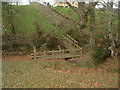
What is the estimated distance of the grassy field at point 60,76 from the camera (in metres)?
11.5

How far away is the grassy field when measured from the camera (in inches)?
452

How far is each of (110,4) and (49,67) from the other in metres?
7.53

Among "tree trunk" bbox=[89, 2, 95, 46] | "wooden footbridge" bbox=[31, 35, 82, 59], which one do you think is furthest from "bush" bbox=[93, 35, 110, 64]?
"wooden footbridge" bbox=[31, 35, 82, 59]

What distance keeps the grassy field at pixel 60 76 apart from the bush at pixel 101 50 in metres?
0.61

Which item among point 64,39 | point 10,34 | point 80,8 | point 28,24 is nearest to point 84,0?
point 80,8

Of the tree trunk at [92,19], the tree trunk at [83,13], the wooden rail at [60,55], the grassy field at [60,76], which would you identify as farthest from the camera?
the wooden rail at [60,55]

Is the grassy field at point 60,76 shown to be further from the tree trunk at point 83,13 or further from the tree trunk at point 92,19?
the tree trunk at point 83,13

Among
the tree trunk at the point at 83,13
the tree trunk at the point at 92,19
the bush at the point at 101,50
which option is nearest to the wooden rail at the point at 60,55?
the tree trunk at the point at 92,19

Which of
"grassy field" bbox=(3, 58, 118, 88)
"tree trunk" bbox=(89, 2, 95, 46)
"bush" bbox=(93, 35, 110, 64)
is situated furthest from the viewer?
"tree trunk" bbox=(89, 2, 95, 46)

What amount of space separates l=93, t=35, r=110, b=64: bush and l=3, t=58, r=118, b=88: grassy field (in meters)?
0.61

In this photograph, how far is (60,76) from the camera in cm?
1330

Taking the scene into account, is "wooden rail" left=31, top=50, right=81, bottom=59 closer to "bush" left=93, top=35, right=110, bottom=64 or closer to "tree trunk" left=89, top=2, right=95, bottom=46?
"tree trunk" left=89, top=2, right=95, bottom=46

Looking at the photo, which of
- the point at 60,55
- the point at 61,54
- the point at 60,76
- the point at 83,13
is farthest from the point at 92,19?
the point at 60,76

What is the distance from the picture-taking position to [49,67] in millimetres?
Answer: 16297
